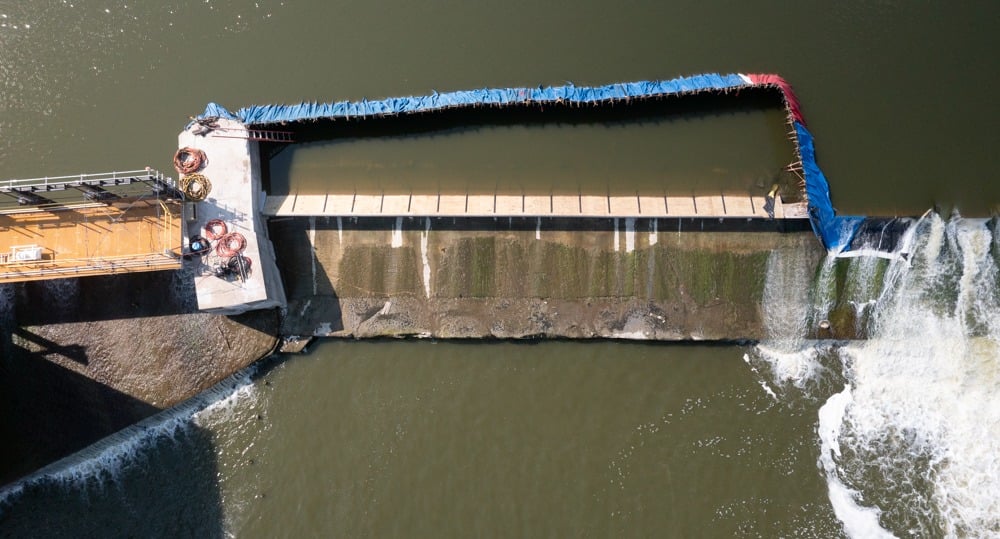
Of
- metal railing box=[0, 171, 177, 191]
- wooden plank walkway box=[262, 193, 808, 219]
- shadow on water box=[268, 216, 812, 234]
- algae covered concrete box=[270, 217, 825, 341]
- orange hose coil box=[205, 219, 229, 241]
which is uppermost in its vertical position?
metal railing box=[0, 171, 177, 191]

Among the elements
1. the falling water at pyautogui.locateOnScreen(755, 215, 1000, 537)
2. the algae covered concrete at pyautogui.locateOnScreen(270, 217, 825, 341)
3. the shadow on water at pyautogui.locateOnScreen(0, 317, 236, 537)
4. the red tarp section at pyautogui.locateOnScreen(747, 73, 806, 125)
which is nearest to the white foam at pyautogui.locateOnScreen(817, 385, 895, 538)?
the falling water at pyautogui.locateOnScreen(755, 215, 1000, 537)

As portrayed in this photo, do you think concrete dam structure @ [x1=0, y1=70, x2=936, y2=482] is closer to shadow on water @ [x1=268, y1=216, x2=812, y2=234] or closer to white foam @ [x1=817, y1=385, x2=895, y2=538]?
shadow on water @ [x1=268, y1=216, x2=812, y2=234]

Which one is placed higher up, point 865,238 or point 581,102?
point 581,102

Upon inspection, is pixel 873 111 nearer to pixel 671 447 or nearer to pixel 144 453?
pixel 671 447

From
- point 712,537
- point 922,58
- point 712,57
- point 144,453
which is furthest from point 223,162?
point 922,58

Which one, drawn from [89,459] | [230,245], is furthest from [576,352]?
[89,459]

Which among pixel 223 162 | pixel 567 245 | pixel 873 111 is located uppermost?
pixel 873 111
